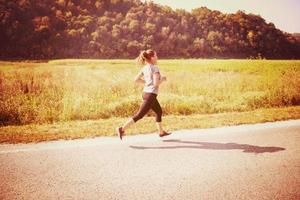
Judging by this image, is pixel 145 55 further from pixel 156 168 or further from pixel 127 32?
pixel 127 32

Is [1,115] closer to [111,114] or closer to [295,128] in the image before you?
[111,114]

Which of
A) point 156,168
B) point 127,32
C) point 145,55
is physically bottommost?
point 156,168

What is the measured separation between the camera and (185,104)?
35.7 ft

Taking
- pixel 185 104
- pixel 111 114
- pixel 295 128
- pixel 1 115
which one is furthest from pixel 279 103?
pixel 1 115

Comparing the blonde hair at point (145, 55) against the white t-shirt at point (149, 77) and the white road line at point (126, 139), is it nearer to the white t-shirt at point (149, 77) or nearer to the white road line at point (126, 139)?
the white t-shirt at point (149, 77)

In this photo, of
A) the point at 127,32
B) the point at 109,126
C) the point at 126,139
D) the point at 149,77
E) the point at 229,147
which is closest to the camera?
the point at 229,147

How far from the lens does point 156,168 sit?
16.2ft

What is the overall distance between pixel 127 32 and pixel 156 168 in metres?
48.9

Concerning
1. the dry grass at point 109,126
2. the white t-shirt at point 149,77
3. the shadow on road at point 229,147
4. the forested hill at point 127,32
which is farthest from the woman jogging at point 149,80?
the forested hill at point 127,32

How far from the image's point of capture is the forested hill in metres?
44.2

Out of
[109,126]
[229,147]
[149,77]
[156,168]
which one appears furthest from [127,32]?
[156,168]

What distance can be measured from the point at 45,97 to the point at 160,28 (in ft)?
147

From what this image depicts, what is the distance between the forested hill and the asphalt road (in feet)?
127

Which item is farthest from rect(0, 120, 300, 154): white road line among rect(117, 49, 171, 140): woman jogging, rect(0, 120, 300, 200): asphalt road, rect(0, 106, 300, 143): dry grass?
rect(117, 49, 171, 140): woman jogging
